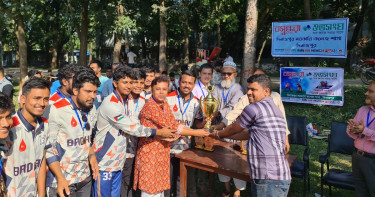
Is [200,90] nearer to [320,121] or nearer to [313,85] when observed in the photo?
[313,85]

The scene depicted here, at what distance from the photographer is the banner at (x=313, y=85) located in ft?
27.8

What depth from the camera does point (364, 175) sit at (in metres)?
3.33

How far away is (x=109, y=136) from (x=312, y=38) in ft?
24.6

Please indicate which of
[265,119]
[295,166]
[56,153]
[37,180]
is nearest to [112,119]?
[56,153]

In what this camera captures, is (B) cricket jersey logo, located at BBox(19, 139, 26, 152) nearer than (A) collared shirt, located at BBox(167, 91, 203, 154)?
Yes

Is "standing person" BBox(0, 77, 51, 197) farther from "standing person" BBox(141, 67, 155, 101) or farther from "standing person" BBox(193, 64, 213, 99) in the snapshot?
"standing person" BBox(193, 64, 213, 99)

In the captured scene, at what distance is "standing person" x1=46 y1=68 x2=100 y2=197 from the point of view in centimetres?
276

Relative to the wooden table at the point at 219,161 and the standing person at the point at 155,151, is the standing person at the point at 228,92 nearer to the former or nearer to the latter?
the wooden table at the point at 219,161

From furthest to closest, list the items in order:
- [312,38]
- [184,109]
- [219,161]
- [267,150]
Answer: [312,38]
[184,109]
[219,161]
[267,150]

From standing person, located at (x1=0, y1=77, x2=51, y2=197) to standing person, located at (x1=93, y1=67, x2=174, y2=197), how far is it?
0.73 meters

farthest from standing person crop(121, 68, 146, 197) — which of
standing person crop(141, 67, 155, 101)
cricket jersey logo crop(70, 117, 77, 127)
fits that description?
standing person crop(141, 67, 155, 101)

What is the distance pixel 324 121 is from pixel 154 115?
7429 millimetres

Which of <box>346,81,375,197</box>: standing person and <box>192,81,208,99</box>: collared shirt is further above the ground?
<box>192,81,208,99</box>: collared shirt

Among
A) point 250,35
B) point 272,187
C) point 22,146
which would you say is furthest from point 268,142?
point 250,35
